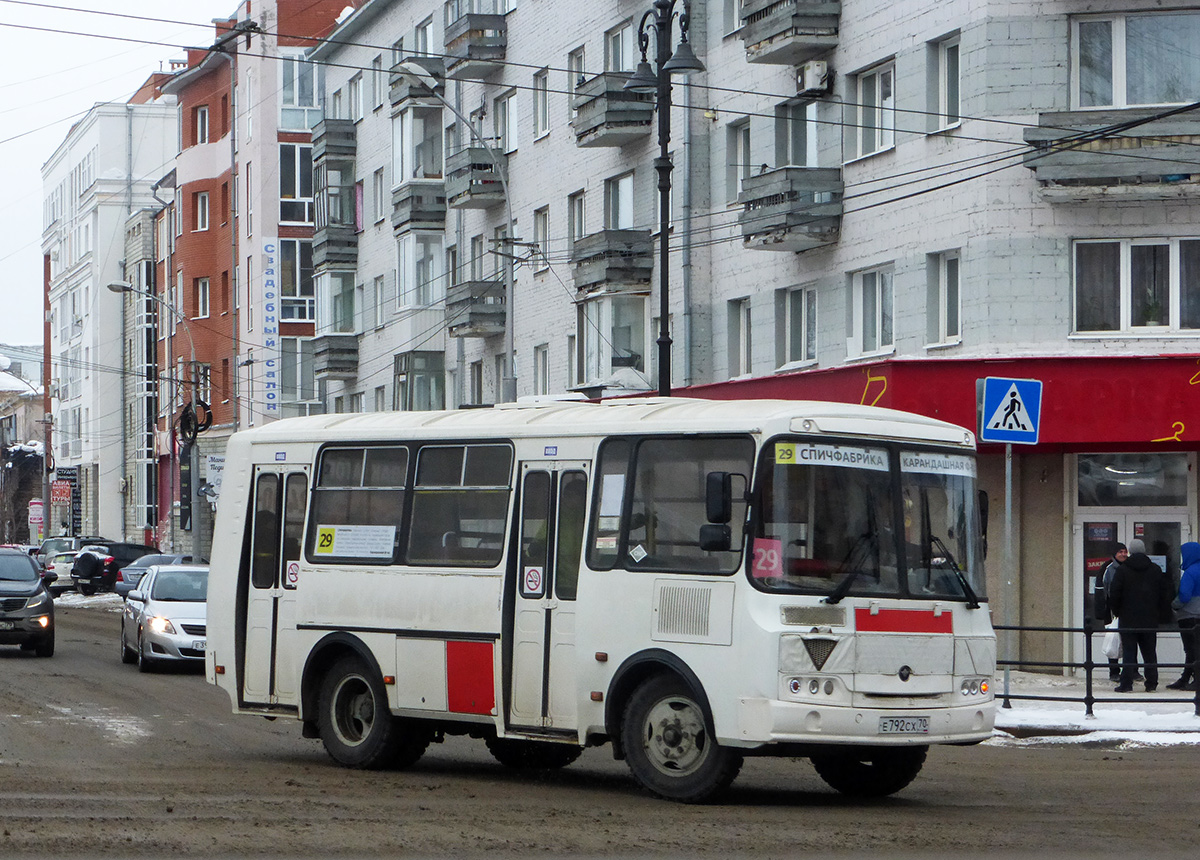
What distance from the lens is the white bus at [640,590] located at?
41.1 ft

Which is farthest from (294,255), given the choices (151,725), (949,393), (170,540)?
(151,725)

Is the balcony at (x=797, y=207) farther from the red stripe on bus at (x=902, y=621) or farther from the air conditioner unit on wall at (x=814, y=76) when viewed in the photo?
the red stripe on bus at (x=902, y=621)

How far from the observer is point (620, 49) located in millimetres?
38125

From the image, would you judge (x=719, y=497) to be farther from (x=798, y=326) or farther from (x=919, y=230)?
(x=798, y=326)

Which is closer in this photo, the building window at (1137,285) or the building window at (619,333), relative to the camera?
the building window at (1137,285)

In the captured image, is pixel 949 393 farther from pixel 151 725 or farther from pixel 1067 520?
pixel 151 725

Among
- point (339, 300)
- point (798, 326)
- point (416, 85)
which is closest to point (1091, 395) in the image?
point (798, 326)

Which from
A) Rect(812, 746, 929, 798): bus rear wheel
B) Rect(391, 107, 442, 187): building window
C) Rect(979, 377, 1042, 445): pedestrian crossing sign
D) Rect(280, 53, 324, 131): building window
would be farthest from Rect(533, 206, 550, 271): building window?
Rect(812, 746, 929, 798): bus rear wheel

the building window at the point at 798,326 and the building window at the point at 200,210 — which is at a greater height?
the building window at the point at 200,210

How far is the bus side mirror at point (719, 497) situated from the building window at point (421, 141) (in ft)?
121

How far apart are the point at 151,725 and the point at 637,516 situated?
709 cm

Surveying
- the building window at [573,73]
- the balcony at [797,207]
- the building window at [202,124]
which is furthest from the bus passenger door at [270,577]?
the building window at [202,124]

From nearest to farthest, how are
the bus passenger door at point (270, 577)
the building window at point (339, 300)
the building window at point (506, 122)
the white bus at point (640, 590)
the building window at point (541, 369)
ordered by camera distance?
the white bus at point (640, 590)
the bus passenger door at point (270, 577)
the building window at point (541, 369)
the building window at point (506, 122)
the building window at point (339, 300)

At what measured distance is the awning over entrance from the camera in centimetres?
2609
